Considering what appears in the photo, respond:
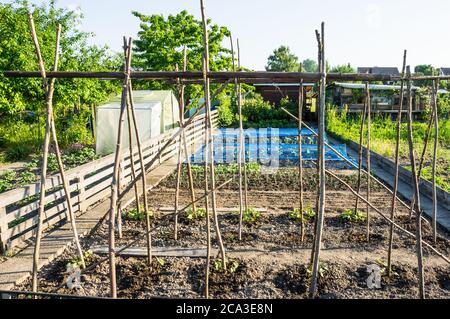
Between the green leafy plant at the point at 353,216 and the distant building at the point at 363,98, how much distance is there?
58.8 ft

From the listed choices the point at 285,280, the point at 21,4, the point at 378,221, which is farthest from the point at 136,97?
the point at 285,280

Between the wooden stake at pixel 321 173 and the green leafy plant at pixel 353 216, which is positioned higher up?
the wooden stake at pixel 321 173

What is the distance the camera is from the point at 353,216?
6.56m

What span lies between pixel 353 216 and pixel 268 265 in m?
2.20

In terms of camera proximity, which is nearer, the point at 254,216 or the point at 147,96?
the point at 254,216

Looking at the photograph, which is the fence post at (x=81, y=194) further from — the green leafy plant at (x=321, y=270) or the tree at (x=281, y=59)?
the tree at (x=281, y=59)

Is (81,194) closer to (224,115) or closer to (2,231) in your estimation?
(2,231)

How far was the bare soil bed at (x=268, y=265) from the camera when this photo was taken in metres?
4.37

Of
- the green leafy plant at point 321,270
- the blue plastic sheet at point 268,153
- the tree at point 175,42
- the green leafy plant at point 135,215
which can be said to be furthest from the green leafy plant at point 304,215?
the tree at point 175,42

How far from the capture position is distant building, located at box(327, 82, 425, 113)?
24484mm

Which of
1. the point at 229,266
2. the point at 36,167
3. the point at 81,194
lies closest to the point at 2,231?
the point at 81,194

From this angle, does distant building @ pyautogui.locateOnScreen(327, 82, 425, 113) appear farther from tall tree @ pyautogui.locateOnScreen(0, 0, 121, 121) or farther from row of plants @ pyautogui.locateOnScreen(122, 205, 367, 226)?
row of plants @ pyautogui.locateOnScreen(122, 205, 367, 226)

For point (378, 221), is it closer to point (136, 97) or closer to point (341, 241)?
point (341, 241)

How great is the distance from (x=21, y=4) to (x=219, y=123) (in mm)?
10378
